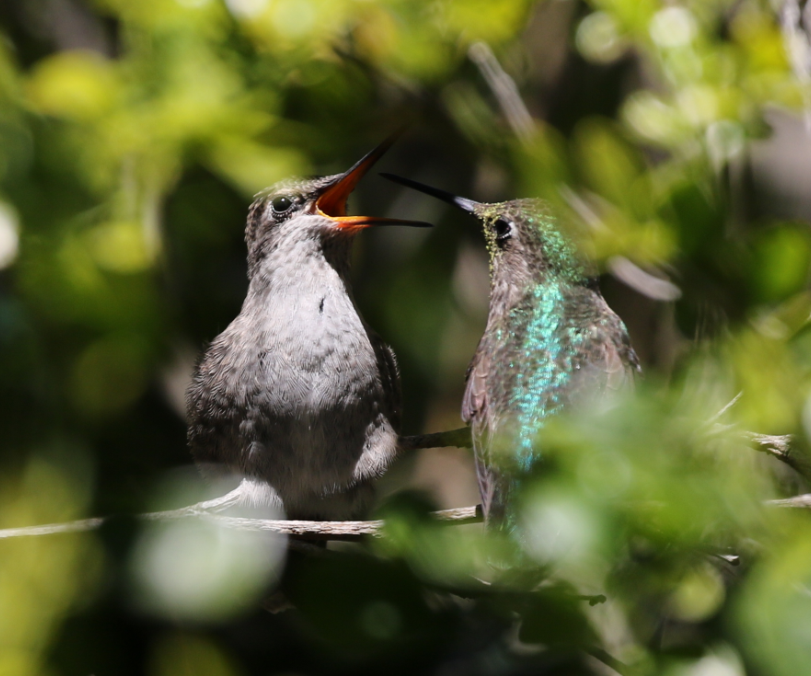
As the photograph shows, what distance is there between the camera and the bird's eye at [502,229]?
1.14 meters

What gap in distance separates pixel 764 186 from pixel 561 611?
1.34 m

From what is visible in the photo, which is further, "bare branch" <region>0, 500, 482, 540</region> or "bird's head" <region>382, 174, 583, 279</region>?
"bird's head" <region>382, 174, 583, 279</region>

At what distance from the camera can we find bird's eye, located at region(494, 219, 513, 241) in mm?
1145

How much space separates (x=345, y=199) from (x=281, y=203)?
157 mm

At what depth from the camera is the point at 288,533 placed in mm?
953

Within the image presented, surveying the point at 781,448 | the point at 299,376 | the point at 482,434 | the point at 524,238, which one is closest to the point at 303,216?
the point at 299,376

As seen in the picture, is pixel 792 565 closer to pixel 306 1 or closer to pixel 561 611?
pixel 561 611

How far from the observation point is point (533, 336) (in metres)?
1.08

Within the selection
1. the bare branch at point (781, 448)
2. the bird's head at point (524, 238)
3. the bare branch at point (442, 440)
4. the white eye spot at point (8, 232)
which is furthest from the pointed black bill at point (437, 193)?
the white eye spot at point (8, 232)

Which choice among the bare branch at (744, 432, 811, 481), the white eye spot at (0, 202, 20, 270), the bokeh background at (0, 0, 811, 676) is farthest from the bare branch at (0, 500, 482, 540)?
the white eye spot at (0, 202, 20, 270)

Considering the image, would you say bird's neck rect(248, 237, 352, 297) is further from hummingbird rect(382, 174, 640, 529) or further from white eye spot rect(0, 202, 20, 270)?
white eye spot rect(0, 202, 20, 270)

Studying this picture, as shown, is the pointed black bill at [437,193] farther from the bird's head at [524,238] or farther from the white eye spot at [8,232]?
the white eye spot at [8,232]

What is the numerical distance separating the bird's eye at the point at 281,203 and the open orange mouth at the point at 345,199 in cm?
7

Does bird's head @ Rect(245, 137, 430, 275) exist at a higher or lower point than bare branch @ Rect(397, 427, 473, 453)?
higher
